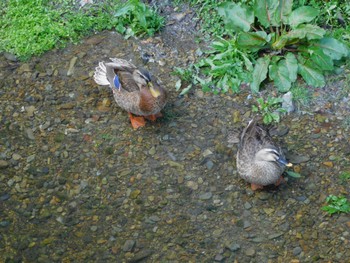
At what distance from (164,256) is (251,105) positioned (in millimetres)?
2130

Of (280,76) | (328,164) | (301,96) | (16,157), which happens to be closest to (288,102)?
(301,96)

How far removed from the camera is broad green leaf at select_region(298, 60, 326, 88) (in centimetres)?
755

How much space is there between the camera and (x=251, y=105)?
762 centimetres

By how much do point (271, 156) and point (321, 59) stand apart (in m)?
1.51

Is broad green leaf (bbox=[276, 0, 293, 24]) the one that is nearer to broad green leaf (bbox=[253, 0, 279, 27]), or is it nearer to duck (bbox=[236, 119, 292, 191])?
broad green leaf (bbox=[253, 0, 279, 27])

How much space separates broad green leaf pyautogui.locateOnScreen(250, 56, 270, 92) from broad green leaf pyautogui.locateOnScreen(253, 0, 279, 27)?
1.32ft

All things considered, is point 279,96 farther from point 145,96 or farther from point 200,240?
point 200,240

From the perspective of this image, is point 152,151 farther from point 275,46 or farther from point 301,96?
point 275,46

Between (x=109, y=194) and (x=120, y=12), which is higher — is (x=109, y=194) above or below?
below

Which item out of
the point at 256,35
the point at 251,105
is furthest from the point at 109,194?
the point at 256,35

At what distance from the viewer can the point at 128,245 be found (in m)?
6.32

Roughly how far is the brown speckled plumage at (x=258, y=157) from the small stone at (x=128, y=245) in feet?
3.97

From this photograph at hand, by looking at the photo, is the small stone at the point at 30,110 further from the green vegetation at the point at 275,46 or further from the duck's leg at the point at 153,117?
the green vegetation at the point at 275,46


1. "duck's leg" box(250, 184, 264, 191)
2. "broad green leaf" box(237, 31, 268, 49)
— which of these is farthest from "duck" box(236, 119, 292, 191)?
"broad green leaf" box(237, 31, 268, 49)
